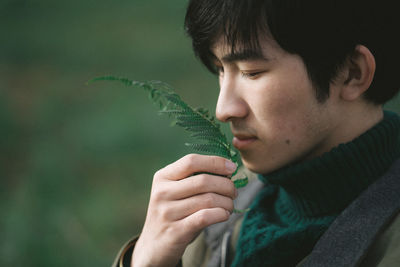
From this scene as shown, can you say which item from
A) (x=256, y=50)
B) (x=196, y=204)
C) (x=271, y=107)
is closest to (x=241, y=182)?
(x=196, y=204)

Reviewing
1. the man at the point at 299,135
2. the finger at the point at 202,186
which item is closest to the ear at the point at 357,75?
the man at the point at 299,135

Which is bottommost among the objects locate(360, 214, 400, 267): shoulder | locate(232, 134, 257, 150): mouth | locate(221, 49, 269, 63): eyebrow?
locate(360, 214, 400, 267): shoulder

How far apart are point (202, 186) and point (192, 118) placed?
11.5 inches

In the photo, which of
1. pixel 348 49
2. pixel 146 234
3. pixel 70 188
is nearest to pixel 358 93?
pixel 348 49

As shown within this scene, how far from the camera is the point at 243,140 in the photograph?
181 cm

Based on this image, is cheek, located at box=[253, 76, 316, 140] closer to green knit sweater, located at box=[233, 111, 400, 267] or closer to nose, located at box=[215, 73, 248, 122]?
nose, located at box=[215, 73, 248, 122]

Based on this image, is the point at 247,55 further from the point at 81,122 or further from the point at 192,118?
the point at 81,122

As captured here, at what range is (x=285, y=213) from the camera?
2123 mm

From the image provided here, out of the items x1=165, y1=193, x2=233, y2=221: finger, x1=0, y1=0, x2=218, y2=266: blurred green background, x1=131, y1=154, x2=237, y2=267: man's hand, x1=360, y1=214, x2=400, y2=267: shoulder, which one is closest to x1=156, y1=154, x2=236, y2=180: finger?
x1=131, y1=154, x2=237, y2=267: man's hand

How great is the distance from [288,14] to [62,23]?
19.8 ft

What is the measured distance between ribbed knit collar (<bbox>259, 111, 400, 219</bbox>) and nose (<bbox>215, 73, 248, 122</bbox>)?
1.27 ft

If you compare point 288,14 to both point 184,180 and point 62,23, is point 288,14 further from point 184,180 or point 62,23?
point 62,23

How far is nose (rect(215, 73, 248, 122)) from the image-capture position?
1.71m

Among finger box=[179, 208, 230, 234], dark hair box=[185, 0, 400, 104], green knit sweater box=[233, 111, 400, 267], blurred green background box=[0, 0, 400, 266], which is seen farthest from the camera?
blurred green background box=[0, 0, 400, 266]
